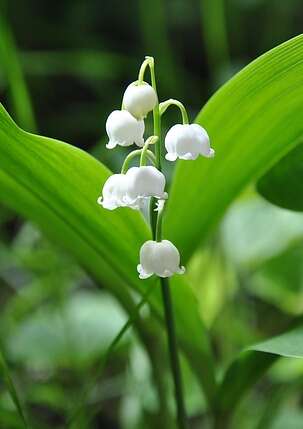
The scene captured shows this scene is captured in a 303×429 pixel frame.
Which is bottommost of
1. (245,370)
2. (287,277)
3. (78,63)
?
(245,370)

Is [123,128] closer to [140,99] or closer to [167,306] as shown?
[140,99]

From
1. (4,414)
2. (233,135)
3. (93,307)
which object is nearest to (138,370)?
(93,307)

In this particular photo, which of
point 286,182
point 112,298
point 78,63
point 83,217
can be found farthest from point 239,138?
point 78,63

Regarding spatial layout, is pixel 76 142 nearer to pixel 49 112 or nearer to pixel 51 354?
pixel 49 112

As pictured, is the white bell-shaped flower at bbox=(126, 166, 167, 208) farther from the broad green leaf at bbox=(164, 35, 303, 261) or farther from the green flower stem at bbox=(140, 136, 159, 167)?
the broad green leaf at bbox=(164, 35, 303, 261)

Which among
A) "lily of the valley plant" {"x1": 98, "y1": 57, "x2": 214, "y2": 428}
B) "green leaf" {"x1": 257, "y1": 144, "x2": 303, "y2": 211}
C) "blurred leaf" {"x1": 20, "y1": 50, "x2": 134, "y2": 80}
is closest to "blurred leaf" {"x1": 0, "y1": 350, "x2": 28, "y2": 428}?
"lily of the valley plant" {"x1": 98, "y1": 57, "x2": 214, "y2": 428}

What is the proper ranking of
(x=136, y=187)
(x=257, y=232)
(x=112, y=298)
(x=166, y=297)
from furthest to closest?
1. (x=112, y=298)
2. (x=257, y=232)
3. (x=166, y=297)
4. (x=136, y=187)

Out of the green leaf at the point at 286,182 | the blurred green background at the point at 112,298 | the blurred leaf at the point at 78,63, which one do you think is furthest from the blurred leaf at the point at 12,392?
the blurred leaf at the point at 78,63
